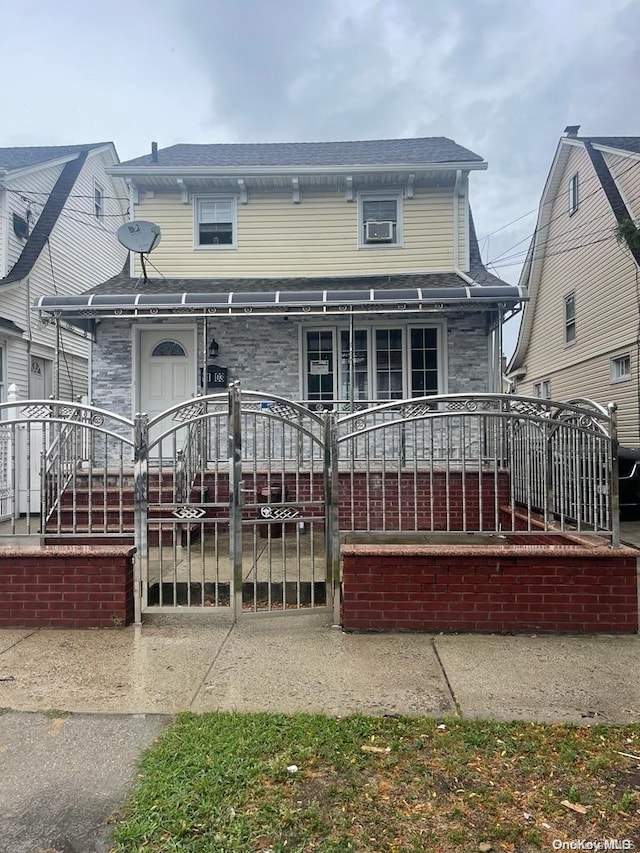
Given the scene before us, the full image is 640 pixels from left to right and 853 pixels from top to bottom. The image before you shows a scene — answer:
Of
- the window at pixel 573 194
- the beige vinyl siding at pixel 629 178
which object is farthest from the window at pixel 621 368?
the window at pixel 573 194

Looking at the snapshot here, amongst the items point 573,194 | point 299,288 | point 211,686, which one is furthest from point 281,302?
point 573,194

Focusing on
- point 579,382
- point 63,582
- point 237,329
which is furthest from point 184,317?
point 579,382

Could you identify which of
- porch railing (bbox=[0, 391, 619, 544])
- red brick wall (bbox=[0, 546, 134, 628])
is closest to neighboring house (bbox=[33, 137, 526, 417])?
porch railing (bbox=[0, 391, 619, 544])

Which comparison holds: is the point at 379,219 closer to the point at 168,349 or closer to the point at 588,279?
the point at 168,349

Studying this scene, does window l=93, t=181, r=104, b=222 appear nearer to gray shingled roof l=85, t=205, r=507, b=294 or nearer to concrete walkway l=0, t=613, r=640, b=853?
gray shingled roof l=85, t=205, r=507, b=294

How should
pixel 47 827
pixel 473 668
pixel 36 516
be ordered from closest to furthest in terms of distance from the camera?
pixel 47 827
pixel 473 668
pixel 36 516

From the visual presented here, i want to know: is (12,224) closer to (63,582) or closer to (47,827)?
(63,582)

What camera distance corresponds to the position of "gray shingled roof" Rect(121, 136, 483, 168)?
11.0 m

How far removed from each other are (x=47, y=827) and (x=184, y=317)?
7865 millimetres

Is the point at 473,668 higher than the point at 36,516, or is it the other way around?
the point at 36,516

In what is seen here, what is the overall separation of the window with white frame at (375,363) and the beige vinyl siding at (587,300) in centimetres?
590

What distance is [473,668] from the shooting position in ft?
12.7

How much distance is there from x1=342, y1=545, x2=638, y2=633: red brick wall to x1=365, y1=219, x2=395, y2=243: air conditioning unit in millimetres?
8067

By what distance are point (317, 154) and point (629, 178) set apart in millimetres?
7728
